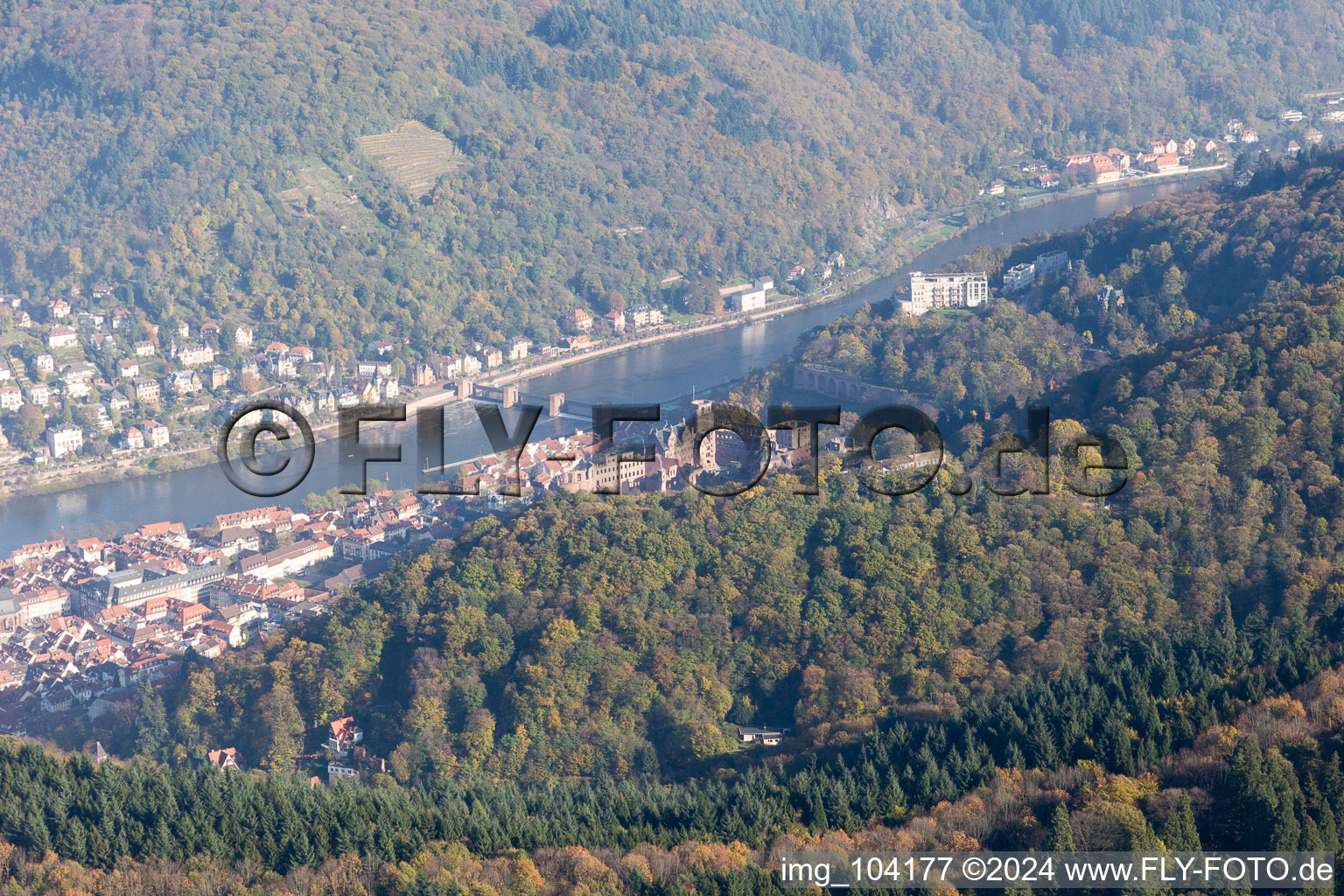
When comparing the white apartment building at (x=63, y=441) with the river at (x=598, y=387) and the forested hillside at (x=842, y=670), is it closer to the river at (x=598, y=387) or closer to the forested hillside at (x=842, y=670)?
the river at (x=598, y=387)

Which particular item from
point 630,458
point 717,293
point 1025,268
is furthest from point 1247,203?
point 717,293

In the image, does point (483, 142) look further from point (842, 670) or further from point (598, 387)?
point (842, 670)

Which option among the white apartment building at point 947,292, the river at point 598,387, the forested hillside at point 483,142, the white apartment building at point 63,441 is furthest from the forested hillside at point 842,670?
the forested hillside at point 483,142

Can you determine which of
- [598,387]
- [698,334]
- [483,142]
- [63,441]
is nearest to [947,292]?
[598,387]

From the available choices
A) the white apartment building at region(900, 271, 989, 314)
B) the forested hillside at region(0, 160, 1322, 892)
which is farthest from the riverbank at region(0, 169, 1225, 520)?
the forested hillside at region(0, 160, 1322, 892)

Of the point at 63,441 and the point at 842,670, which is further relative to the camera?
the point at 63,441
